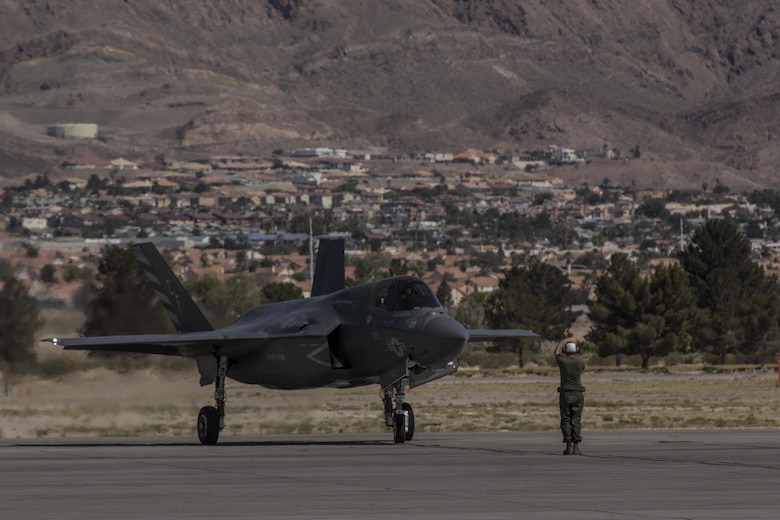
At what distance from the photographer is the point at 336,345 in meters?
35.2

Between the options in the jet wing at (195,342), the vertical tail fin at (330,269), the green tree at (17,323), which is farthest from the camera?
the green tree at (17,323)

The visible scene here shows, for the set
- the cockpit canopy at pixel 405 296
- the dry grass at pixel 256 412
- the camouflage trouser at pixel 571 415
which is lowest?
the dry grass at pixel 256 412

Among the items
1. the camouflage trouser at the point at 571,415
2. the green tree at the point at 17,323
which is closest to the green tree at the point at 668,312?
the green tree at the point at 17,323

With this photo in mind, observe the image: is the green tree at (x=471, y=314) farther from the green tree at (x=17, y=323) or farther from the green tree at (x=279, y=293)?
the green tree at (x=17, y=323)

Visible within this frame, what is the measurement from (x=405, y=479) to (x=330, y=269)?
1499 centimetres

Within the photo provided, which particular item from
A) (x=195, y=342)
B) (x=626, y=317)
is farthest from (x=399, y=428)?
(x=626, y=317)

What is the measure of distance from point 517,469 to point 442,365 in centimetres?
652

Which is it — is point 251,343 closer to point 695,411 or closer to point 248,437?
point 248,437

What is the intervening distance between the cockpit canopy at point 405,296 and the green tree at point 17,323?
12000 mm

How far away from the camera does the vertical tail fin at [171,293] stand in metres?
40.4

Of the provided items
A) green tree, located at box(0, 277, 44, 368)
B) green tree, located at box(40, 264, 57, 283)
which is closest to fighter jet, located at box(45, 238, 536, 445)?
green tree, located at box(0, 277, 44, 368)

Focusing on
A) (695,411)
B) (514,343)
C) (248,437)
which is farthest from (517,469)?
(514,343)

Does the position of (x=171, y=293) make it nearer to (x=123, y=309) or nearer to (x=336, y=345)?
(x=123, y=309)

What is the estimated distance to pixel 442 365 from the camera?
3338cm
